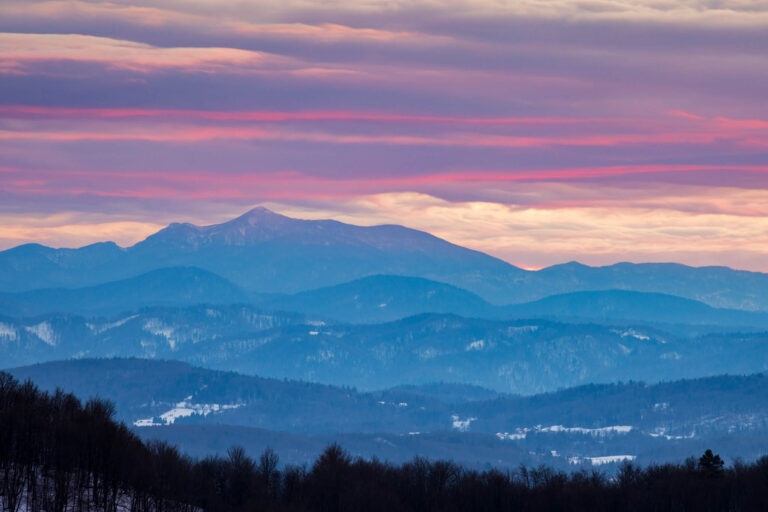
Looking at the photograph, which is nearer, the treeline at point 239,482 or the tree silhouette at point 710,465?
the treeline at point 239,482

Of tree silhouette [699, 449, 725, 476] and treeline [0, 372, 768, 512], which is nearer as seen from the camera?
treeline [0, 372, 768, 512]

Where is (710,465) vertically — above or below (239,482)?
above

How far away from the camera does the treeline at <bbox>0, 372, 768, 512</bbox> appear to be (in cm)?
12912

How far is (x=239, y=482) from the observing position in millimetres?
164125

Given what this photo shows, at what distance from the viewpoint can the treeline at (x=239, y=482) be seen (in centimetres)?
12912

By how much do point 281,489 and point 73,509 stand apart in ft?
174

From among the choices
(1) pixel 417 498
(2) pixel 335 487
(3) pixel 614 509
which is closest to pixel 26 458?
(2) pixel 335 487

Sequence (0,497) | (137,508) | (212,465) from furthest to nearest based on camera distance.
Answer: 1. (212,465)
2. (137,508)
3. (0,497)

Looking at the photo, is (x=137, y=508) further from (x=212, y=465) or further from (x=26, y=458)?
(x=212, y=465)

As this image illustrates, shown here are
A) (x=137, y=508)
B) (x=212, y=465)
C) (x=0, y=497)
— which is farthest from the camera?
(x=212, y=465)

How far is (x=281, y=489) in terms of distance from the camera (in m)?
176

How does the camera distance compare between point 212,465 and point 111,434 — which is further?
point 212,465

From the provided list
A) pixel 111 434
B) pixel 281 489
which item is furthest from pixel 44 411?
pixel 281 489

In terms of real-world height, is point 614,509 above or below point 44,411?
below
